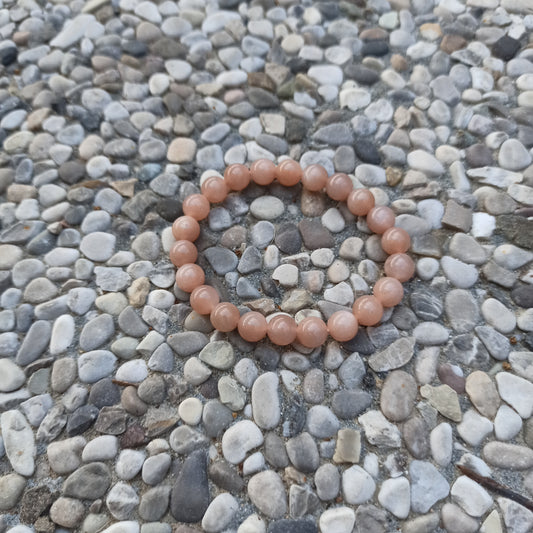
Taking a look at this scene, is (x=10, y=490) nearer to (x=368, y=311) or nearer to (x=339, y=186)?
(x=368, y=311)

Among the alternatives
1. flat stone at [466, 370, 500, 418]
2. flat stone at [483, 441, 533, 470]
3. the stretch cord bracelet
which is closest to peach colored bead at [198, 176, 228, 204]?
the stretch cord bracelet

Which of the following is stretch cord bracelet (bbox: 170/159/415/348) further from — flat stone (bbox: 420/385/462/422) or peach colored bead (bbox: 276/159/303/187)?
flat stone (bbox: 420/385/462/422)

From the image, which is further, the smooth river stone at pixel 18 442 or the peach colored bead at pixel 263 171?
the peach colored bead at pixel 263 171

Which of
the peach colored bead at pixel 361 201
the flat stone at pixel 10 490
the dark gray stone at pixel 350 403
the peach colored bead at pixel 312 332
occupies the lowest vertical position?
the flat stone at pixel 10 490

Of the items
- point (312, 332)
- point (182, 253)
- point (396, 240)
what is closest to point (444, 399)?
point (312, 332)

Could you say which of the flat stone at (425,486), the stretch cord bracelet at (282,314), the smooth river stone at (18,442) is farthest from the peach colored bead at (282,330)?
the smooth river stone at (18,442)

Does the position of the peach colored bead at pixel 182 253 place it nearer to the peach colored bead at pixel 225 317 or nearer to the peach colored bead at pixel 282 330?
the peach colored bead at pixel 225 317
